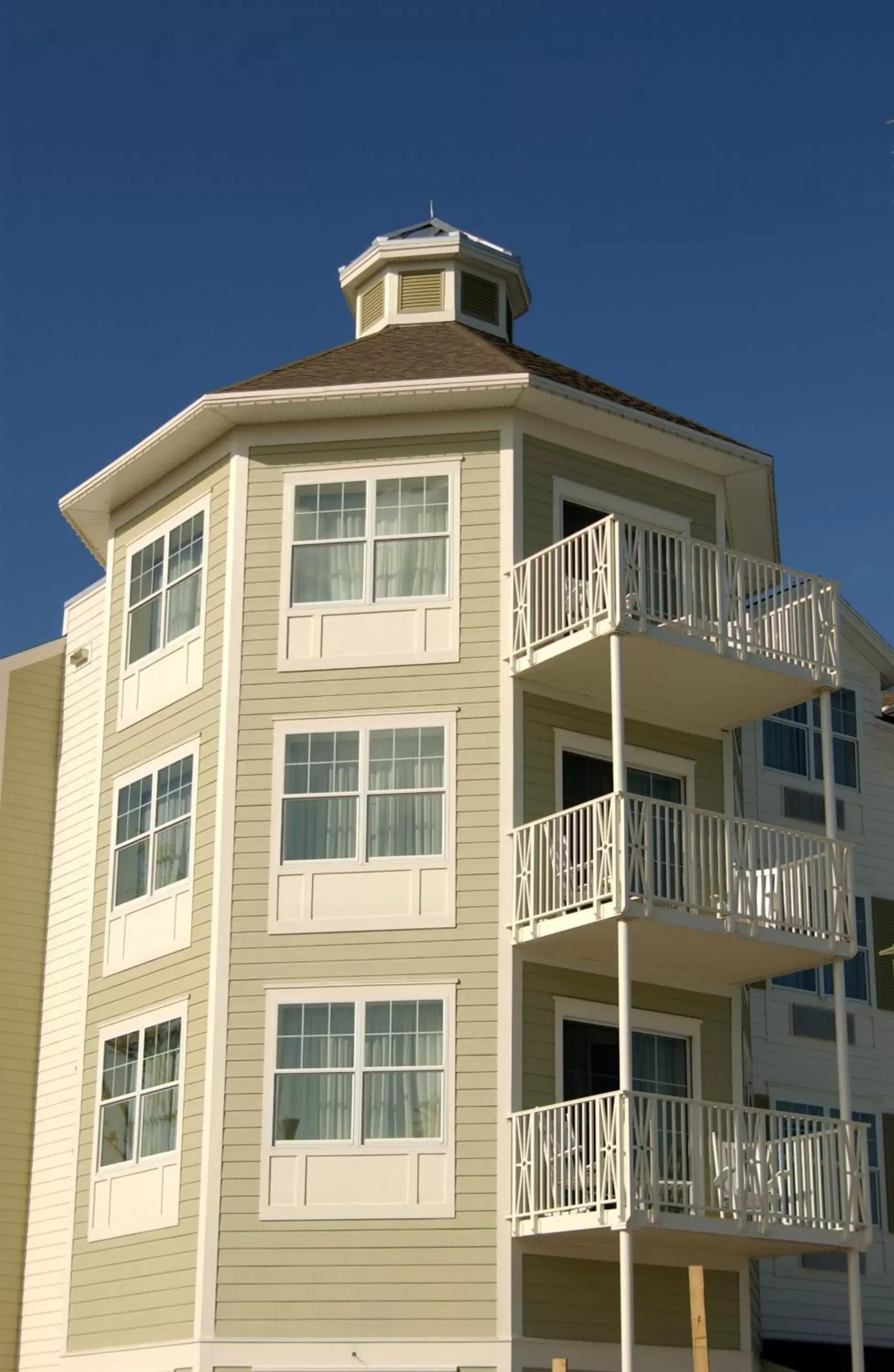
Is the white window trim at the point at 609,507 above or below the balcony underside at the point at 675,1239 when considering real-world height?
above

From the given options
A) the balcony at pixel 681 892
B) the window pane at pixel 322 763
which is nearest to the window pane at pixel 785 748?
the balcony at pixel 681 892

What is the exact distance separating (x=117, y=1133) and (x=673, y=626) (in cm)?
861

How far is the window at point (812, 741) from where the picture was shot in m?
28.7

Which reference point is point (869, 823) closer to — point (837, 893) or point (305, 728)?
point (837, 893)

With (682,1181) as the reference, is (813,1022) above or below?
above

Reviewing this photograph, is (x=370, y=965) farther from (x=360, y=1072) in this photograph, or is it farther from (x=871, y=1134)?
(x=871, y=1134)

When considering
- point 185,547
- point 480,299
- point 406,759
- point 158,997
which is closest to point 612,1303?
point 158,997

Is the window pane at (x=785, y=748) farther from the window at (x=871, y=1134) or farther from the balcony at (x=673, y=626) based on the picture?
the balcony at (x=673, y=626)

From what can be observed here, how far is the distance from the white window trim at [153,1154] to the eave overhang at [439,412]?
22.4 feet

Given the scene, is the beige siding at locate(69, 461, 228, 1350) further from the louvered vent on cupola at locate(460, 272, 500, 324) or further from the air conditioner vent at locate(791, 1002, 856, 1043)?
the air conditioner vent at locate(791, 1002, 856, 1043)

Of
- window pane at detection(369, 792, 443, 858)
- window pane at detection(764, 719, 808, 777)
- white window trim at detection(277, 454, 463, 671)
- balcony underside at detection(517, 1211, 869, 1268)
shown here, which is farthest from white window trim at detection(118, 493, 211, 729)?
window pane at detection(764, 719, 808, 777)

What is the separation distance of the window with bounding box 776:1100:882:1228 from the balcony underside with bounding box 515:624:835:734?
6186 mm

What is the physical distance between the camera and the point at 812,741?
95.6ft

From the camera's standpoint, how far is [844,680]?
97.0 ft
